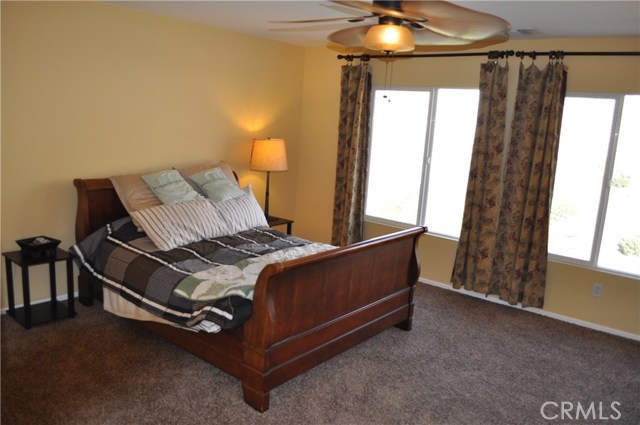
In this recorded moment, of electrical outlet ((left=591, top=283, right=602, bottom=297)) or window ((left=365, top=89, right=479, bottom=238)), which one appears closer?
electrical outlet ((left=591, top=283, right=602, bottom=297))

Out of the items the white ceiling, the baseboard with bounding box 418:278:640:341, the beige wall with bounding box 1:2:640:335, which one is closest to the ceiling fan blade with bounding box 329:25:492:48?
the white ceiling

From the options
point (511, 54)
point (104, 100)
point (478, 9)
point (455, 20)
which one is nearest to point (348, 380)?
point (455, 20)

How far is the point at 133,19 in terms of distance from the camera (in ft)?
13.4

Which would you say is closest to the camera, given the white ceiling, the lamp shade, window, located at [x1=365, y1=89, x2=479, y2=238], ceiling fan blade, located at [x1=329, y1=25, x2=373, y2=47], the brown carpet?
ceiling fan blade, located at [x1=329, y1=25, x2=373, y2=47]

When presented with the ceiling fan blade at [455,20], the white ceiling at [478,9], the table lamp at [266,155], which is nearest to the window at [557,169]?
the white ceiling at [478,9]

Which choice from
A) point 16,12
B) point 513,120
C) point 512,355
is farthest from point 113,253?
point 513,120

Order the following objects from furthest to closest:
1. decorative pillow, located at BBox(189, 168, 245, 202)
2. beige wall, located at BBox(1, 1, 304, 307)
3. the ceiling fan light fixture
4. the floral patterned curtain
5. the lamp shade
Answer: the lamp shade
decorative pillow, located at BBox(189, 168, 245, 202)
the floral patterned curtain
beige wall, located at BBox(1, 1, 304, 307)
the ceiling fan light fixture

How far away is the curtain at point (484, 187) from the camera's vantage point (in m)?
4.37

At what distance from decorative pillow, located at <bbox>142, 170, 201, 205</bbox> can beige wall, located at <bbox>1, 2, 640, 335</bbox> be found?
0.35 meters

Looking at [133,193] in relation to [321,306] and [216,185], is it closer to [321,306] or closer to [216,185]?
[216,185]

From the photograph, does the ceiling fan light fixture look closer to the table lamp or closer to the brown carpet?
the brown carpet

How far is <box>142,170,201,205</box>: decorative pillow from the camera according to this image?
13.2ft

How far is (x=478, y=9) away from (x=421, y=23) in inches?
49.2

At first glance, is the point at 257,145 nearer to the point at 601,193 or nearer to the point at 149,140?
the point at 149,140
